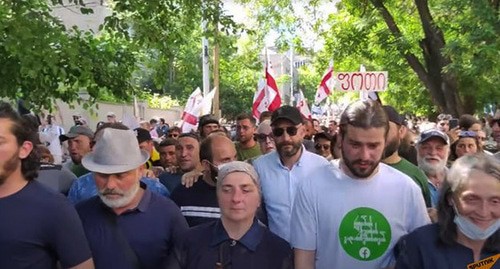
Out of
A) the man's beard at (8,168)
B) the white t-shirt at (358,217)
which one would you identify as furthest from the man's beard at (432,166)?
the man's beard at (8,168)

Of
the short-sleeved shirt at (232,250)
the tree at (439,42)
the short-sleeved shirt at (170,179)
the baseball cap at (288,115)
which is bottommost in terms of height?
the short-sleeved shirt at (232,250)

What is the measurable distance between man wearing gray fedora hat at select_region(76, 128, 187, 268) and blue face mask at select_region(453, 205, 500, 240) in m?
1.46

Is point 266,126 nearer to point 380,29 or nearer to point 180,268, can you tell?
point 180,268

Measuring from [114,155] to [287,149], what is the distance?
158cm

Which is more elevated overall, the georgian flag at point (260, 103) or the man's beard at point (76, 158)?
the georgian flag at point (260, 103)

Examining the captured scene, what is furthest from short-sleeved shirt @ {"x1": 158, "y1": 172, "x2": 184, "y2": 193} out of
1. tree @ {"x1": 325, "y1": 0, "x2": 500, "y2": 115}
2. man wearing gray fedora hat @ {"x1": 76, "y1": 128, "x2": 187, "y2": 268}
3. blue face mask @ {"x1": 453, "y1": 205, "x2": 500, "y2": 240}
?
tree @ {"x1": 325, "y1": 0, "x2": 500, "y2": 115}

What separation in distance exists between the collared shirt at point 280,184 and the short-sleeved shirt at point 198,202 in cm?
41

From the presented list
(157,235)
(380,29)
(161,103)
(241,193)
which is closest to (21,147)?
(157,235)

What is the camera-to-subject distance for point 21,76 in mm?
7207

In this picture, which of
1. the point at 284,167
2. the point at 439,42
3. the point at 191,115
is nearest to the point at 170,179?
the point at 284,167

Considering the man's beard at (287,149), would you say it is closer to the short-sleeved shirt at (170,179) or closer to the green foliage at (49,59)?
the short-sleeved shirt at (170,179)

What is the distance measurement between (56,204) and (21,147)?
336 millimetres

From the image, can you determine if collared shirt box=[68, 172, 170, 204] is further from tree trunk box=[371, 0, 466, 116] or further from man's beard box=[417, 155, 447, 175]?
tree trunk box=[371, 0, 466, 116]

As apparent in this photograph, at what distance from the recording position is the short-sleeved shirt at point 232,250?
11.5 ft
